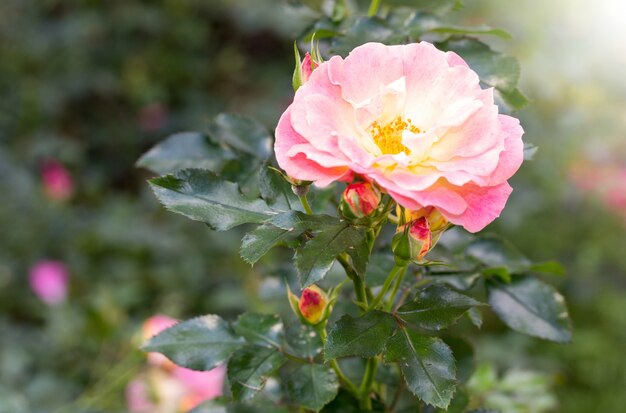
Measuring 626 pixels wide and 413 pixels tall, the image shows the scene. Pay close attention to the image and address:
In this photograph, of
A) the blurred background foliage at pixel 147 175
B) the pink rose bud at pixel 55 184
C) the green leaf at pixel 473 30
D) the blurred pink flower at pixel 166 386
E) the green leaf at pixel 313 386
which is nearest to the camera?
the green leaf at pixel 313 386

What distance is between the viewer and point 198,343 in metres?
0.66

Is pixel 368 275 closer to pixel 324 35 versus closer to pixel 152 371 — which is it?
pixel 324 35

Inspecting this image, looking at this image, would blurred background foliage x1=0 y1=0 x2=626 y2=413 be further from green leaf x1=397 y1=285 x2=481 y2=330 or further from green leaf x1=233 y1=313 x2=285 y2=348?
green leaf x1=397 y1=285 x2=481 y2=330

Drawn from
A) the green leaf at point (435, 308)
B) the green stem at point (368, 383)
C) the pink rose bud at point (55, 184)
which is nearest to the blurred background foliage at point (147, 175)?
the pink rose bud at point (55, 184)

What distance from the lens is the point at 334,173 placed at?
50 cm

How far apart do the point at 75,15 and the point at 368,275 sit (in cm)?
245

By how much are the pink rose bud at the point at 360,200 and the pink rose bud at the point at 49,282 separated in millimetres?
1566

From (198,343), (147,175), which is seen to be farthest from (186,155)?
(147,175)

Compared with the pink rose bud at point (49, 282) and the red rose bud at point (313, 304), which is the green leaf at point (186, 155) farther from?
the pink rose bud at point (49, 282)

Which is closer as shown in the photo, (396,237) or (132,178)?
(396,237)

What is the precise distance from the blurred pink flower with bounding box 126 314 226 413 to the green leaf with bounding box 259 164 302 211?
678 mm

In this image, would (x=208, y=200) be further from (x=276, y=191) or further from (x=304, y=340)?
(x=304, y=340)

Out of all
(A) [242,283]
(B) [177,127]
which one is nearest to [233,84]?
(B) [177,127]

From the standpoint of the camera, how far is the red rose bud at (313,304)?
1.97 feet
